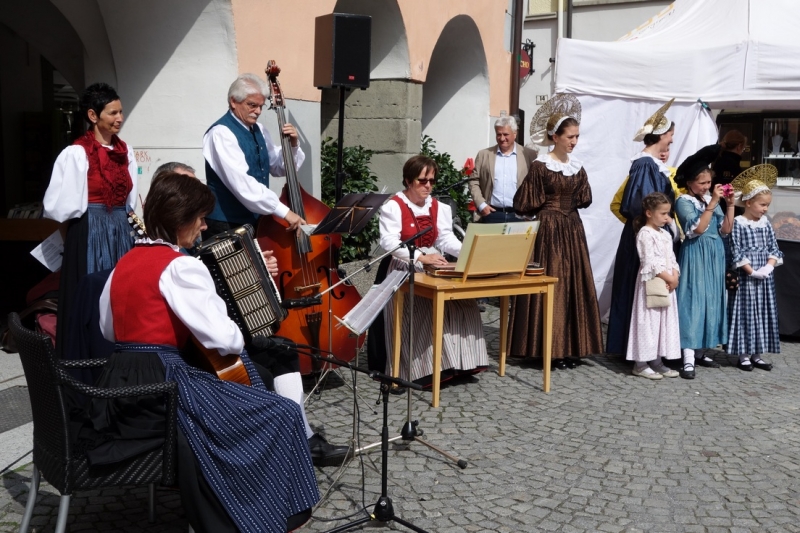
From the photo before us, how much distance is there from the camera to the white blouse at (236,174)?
477cm

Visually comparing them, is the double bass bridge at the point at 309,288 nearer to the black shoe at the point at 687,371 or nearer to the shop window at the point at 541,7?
the black shoe at the point at 687,371

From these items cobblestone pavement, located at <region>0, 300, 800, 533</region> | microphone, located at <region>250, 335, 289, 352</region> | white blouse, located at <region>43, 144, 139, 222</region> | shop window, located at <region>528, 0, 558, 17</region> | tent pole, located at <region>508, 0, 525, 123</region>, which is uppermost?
shop window, located at <region>528, 0, 558, 17</region>

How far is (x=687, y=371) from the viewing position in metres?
6.11

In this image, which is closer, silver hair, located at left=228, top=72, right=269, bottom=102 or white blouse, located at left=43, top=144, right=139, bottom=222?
white blouse, located at left=43, top=144, right=139, bottom=222

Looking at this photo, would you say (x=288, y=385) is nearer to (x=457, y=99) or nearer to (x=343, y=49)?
(x=343, y=49)

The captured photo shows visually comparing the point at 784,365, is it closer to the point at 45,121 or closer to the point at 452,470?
the point at 452,470

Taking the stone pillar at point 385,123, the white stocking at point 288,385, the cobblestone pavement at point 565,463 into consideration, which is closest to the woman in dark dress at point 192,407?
the cobblestone pavement at point 565,463

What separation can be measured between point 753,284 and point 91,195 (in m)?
4.61

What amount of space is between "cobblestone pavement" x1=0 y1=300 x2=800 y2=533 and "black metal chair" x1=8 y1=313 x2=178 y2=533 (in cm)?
71

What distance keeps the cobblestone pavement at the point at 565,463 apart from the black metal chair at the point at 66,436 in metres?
0.71

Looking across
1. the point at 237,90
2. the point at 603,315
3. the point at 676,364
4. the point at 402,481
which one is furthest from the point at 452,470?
the point at 603,315

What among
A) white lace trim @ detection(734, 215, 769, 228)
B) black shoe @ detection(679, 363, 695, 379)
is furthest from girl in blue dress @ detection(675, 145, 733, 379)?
white lace trim @ detection(734, 215, 769, 228)

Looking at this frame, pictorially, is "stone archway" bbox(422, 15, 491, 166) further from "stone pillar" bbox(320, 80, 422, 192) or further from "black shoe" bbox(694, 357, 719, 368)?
"black shoe" bbox(694, 357, 719, 368)

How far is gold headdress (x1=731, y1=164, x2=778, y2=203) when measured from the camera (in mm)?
6410
